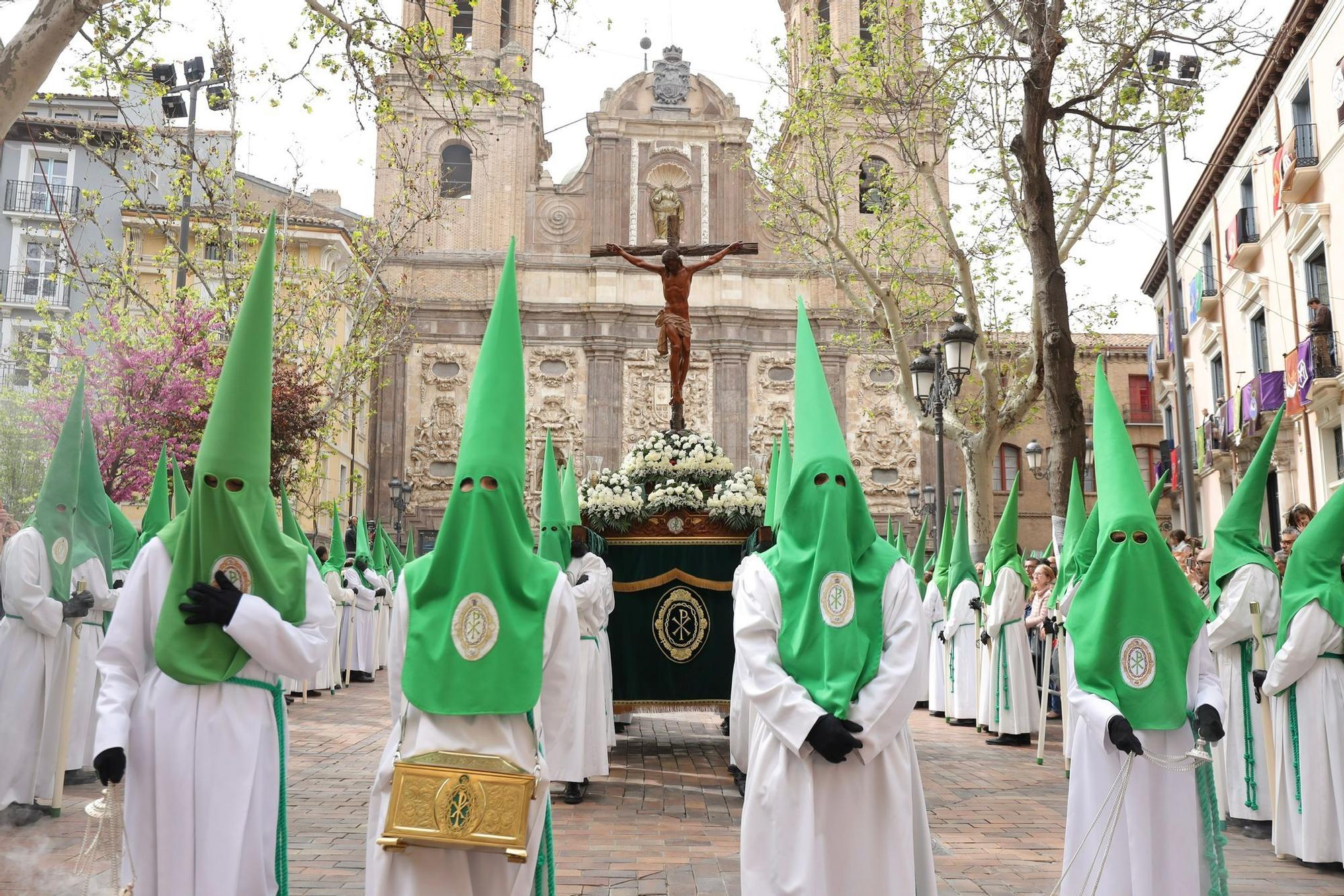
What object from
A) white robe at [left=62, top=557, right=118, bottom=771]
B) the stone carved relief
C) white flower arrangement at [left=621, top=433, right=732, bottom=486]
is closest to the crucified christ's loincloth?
white flower arrangement at [left=621, top=433, right=732, bottom=486]

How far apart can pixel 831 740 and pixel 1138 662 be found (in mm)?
1555

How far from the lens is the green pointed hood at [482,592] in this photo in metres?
3.69

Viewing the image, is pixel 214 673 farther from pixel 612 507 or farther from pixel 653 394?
pixel 653 394

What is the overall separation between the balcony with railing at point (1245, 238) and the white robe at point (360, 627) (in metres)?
17.9

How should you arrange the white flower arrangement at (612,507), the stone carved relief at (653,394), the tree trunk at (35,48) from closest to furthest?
the tree trunk at (35,48) < the white flower arrangement at (612,507) < the stone carved relief at (653,394)

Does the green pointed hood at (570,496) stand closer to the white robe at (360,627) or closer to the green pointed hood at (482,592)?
the green pointed hood at (482,592)

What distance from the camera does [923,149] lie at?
1226 inches

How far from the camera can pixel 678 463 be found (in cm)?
994

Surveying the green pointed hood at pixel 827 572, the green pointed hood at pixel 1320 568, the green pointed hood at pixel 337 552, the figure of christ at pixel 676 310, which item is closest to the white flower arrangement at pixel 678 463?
the figure of christ at pixel 676 310

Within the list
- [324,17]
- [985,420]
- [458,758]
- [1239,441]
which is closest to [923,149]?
[1239,441]

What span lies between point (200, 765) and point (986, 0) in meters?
8.68

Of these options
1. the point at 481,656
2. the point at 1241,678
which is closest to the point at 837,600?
the point at 481,656

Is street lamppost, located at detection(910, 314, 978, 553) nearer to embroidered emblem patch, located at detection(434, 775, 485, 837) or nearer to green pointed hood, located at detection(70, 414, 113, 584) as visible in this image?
green pointed hood, located at detection(70, 414, 113, 584)

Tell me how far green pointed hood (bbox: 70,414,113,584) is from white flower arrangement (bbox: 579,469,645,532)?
3.66 metres
